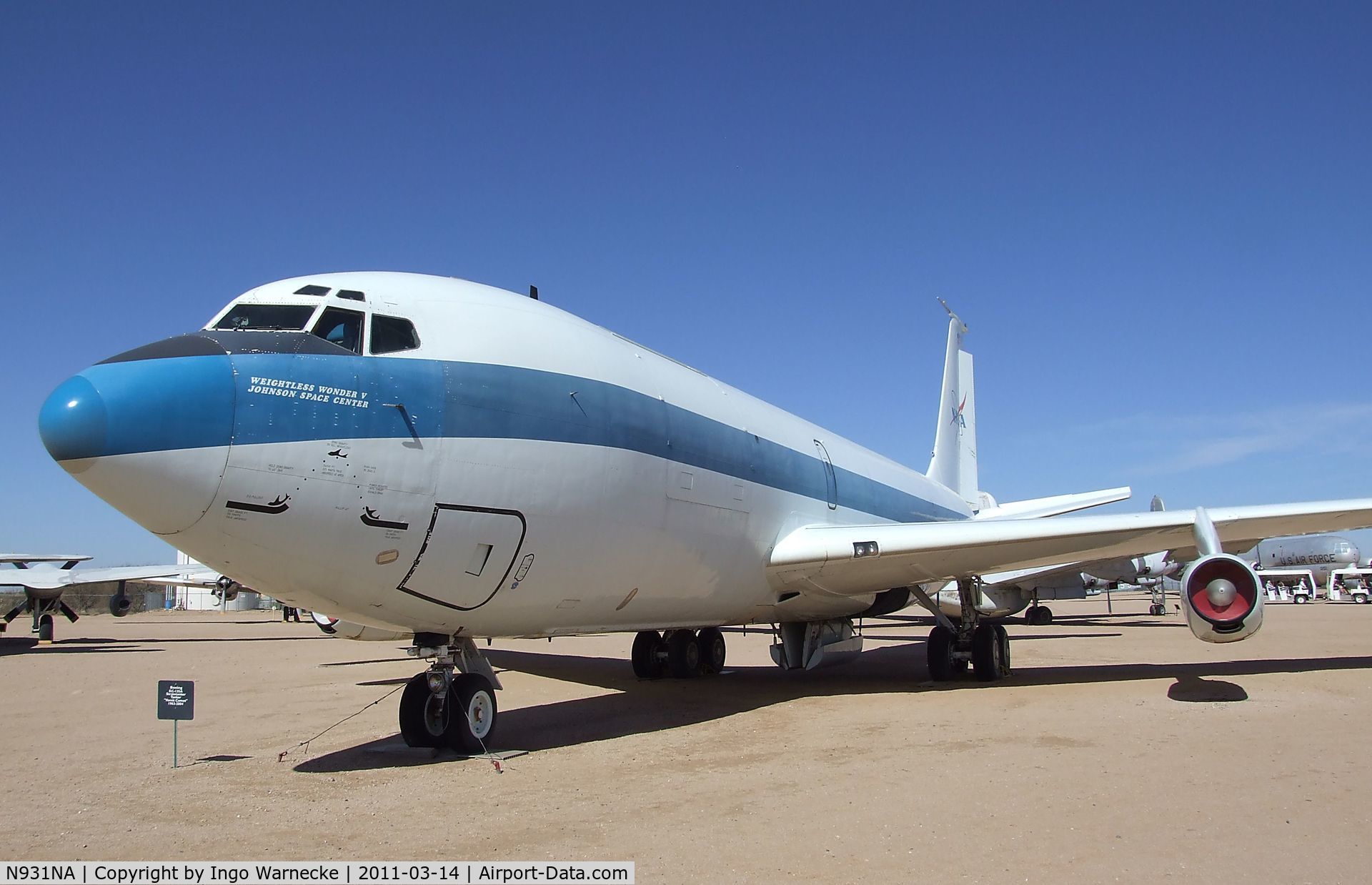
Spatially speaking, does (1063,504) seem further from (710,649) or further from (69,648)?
A: (69,648)

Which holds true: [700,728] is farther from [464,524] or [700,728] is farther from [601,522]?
[464,524]

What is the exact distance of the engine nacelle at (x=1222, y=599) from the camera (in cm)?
984

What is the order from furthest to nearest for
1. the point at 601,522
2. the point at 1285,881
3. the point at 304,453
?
the point at 601,522 < the point at 304,453 < the point at 1285,881

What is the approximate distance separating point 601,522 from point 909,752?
142 inches

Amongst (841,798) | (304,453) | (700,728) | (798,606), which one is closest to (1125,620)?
(798,606)

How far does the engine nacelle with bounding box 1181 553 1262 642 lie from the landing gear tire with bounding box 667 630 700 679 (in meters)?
8.36

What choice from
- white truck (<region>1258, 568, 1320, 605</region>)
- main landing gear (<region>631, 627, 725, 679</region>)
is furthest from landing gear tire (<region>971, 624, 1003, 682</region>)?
white truck (<region>1258, 568, 1320, 605</region>)

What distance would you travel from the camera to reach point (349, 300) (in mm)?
7652

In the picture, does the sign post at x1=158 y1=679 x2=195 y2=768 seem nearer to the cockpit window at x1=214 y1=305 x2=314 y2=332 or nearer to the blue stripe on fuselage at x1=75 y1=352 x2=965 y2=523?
the blue stripe on fuselage at x1=75 y1=352 x2=965 y2=523

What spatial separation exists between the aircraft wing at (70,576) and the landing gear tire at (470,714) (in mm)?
24094

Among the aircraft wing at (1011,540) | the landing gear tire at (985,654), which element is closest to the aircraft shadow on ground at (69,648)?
the aircraft wing at (1011,540)

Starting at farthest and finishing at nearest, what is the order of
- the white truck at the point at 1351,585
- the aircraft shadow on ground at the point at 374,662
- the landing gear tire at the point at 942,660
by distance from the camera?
→ the white truck at the point at 1351,585 < the aircraft shadow on ground at the point at 374,662 < the landing gear tire at the point at 942,660

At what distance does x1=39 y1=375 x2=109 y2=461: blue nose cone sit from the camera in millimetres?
6094

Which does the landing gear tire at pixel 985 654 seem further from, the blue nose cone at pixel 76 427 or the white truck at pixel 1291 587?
the white truck at pixel 1291 587
